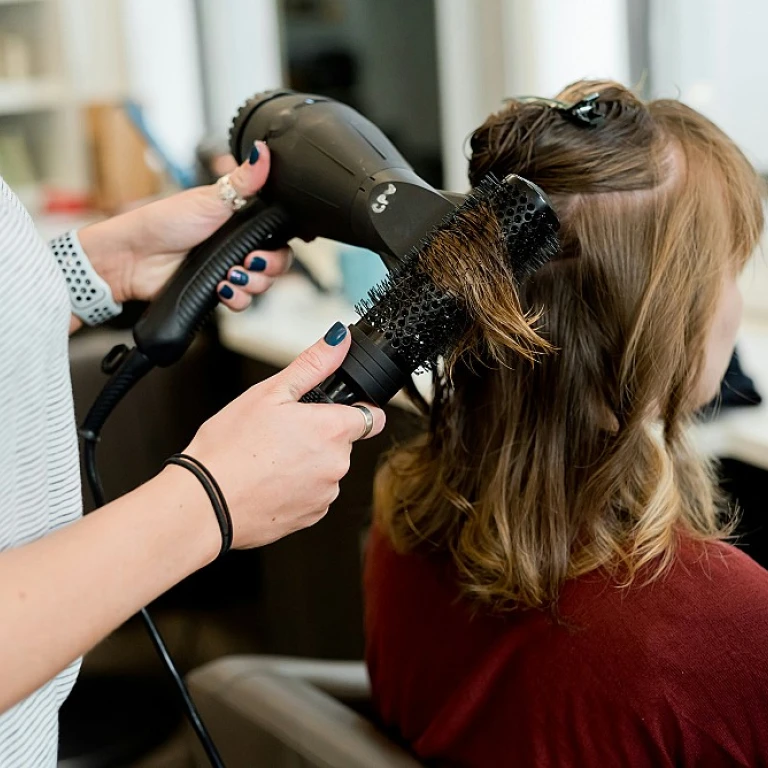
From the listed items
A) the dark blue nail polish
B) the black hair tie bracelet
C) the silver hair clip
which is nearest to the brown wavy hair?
the silver hair clip

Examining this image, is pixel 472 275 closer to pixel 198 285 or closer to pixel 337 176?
pixel 337 176

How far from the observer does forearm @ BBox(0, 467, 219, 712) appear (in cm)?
52

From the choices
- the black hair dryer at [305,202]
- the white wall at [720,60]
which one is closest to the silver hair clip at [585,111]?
the black hair dryer at [305,202]

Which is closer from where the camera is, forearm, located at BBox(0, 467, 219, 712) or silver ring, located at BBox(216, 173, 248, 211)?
forearm, located at BBox(0, 467, 219, 712)

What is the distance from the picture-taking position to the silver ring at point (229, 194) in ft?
2.87

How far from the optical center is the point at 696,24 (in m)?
1.37

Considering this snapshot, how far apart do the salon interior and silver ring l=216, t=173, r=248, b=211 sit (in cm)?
27

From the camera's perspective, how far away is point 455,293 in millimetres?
617

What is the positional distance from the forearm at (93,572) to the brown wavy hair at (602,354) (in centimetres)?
24

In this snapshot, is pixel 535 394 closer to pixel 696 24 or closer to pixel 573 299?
pixel 573 299

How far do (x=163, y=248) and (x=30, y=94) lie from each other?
197 centimetres

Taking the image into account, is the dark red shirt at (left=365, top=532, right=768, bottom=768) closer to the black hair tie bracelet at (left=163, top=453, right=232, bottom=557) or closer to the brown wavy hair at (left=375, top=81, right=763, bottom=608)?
the brown wavy hair at (left=375, top=81, right=763, bottom=608)

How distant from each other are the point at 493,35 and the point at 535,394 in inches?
34.4

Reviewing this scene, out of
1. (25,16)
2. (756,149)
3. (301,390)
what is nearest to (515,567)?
(301,390)
